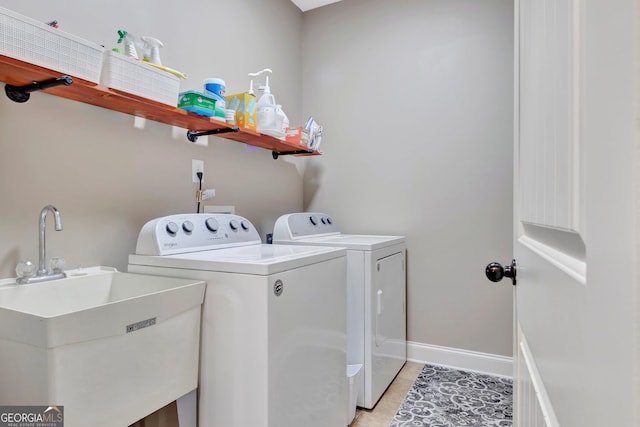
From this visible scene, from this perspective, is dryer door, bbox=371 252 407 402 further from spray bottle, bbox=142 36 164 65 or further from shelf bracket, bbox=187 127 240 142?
spray bottle, bbox=142 36 164 65

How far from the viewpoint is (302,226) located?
89.2 inches

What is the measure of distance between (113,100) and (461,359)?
247 cm

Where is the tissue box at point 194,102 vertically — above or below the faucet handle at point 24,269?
above

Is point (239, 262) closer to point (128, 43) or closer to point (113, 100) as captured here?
point (113, 100)

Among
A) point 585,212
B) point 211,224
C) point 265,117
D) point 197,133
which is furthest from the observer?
point 265,117

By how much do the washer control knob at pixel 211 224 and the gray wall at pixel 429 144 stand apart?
129 centimetres

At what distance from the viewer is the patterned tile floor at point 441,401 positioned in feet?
6.01

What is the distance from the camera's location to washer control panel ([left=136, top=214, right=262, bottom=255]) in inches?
54.8

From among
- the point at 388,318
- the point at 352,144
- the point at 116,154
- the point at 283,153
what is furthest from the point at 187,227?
the point at 352,144

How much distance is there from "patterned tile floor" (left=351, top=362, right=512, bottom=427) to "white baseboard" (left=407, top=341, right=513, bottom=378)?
0.16 ft

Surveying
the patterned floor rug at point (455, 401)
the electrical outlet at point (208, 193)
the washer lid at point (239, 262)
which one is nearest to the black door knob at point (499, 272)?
the washer lid at point (239, 262)

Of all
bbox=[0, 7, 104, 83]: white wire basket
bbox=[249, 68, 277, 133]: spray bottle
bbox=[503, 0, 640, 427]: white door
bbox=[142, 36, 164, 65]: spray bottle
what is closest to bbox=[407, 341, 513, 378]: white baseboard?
bbox=[249, 68, 277, 133]: spray bottle

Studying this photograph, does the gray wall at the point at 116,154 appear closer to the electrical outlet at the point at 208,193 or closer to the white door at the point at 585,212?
the electrical outlet at the point at 208,193

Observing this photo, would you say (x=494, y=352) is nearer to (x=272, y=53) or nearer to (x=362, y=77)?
(x=362, y=77)
